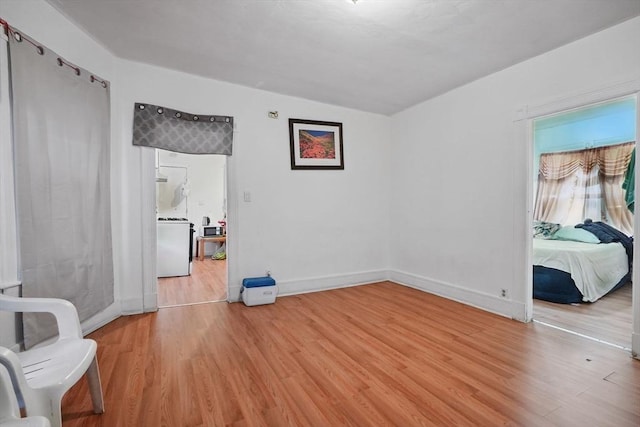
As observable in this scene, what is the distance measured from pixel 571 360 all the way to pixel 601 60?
7.67 feet

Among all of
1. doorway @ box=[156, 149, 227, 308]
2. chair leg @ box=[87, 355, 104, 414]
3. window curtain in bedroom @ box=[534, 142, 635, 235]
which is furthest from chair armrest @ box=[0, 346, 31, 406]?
window curtain in bedroom @ box=[534, 142, 635, 235]

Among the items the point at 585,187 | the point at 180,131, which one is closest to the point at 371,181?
the point at 180,131

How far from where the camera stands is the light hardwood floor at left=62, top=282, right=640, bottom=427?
156 centimetres

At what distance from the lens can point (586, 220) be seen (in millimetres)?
4754

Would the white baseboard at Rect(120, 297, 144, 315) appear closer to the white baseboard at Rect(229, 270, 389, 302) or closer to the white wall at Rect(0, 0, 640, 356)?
the white wall at Rect(0, 0, 640, 356)

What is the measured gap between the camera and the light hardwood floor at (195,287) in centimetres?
362

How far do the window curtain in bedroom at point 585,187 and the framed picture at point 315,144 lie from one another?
13.0ft

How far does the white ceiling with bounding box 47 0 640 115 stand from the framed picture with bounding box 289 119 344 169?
675mm

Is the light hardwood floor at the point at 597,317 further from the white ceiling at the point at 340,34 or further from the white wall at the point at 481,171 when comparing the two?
the white ceiling at the point at 340,34

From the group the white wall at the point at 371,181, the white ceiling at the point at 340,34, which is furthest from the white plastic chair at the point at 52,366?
the white ceiling at the point at 340,34

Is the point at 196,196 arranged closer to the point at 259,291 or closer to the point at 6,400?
the point at 259,291

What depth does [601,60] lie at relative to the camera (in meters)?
2.35

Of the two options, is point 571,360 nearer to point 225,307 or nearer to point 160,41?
point 225,307

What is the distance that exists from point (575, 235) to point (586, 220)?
71cm
